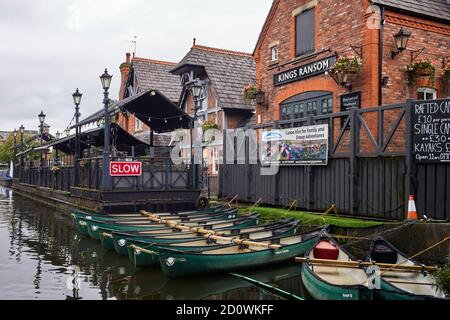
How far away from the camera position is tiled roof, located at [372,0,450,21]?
16031 millimetres

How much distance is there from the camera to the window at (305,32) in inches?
716

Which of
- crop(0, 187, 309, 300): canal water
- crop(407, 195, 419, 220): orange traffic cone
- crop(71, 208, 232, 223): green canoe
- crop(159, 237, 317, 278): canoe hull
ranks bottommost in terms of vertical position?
crop(0, 187, 309, 300): canal water

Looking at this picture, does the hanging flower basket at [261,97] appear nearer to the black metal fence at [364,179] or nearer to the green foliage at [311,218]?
the black metal fence at [364,179]

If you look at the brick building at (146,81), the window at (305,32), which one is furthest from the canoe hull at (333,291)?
the brick building at (146,81)

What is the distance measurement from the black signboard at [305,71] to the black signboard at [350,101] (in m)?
1.47

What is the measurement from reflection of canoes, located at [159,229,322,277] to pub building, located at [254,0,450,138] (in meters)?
6.45

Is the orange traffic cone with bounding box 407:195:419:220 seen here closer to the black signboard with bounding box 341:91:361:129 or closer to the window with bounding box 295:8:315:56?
the black signboard with bounding box 341:91:361:129

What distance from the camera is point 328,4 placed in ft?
56.9

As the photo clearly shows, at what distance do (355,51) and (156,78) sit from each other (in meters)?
23.9

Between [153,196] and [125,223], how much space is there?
14.1 feet

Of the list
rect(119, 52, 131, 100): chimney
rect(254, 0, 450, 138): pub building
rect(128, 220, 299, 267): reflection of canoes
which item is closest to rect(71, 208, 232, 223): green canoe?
rect(128, 220, 299, 267): reflection of canoes

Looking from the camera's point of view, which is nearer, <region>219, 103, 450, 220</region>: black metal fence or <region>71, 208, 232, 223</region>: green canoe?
<region>219, 103, 450, 220</region>: black metal fence

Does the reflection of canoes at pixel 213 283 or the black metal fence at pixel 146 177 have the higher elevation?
the black metal fence at pixel 146 177
